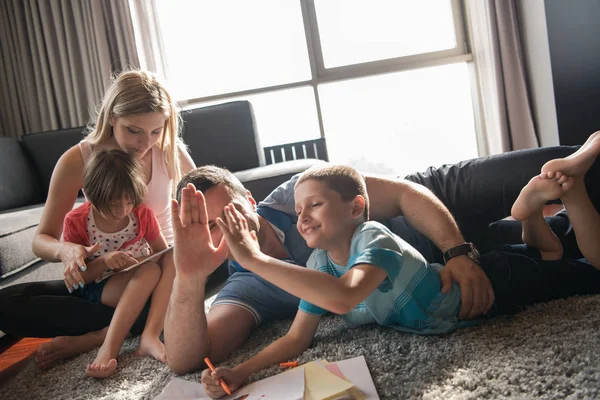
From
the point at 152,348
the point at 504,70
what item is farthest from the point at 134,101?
the point at 504,70

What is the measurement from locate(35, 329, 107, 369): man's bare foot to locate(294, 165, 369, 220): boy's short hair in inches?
28.9

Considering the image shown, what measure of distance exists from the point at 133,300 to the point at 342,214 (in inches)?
24.5

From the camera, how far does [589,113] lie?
2361 mm

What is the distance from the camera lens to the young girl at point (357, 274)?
86 centimetres

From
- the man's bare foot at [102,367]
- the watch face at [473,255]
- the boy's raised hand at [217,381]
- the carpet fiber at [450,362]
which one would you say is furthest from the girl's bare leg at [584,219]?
the man's bare foot at [102,367]

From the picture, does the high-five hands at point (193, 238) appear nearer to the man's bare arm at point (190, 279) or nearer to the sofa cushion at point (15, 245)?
the man's bare arm at point (190, 279)

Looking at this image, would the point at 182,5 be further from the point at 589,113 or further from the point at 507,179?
the point at 507,179

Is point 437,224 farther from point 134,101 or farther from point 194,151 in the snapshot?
point 194,151

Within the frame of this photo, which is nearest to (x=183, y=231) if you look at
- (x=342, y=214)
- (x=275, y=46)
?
(x=342, y=214)

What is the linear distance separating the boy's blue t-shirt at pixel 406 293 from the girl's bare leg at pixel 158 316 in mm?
411

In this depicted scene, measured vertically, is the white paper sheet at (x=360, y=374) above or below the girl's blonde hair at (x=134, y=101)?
below

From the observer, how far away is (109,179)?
1317 mm

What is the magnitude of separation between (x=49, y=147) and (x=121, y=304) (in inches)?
71.6

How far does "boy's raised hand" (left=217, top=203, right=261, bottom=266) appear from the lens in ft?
2.81
